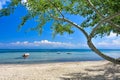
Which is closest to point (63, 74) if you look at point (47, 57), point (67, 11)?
point (67, 11)

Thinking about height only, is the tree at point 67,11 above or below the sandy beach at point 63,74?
above

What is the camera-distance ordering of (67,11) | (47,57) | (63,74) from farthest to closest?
1. (47,57)
2. (63,74)
3. (67,11)

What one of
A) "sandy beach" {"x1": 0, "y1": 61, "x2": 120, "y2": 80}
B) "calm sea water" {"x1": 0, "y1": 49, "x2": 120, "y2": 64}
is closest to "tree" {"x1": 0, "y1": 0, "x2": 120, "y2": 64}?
"sandy beach" {"x1": 0, "y1": 61, "x2": 120, "y2": 80}

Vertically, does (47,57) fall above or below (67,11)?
below

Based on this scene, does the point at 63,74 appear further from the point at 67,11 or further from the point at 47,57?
the point at 47,57

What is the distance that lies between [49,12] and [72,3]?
1146 mm

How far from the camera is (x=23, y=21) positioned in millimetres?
9172

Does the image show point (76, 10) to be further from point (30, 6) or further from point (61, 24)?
point (30, 6)

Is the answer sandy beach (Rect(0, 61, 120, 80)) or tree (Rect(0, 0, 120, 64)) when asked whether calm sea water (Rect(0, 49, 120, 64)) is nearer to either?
sandy beach (Rect(0, 61, 120, 80))

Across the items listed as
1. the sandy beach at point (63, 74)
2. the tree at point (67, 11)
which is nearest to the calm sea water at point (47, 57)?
the sandy beach at point (63, 74)

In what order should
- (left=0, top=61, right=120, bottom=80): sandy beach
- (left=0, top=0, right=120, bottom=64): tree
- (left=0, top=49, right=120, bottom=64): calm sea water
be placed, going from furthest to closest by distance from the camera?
(left=0, top=49, right=120, bottom=64): calm sea water
(left=0, top=61, right=120, bottom=80): sandy beach
(left=0, top=0, right=120, bottom=64): tree

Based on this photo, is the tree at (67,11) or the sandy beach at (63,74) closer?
the tree at (67,11)

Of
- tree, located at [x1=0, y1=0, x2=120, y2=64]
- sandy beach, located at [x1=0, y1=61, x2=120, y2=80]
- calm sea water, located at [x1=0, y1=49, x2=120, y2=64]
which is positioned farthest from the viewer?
calm sea water, located at [x1=0, y1=49, x2=120, y2=64]

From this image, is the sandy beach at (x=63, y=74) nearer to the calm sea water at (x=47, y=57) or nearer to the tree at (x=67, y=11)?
the tree at (x=67, y=11)
